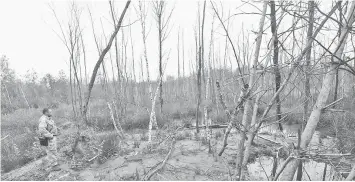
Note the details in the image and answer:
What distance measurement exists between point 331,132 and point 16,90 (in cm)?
3667

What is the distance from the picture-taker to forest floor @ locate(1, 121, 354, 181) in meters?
5.32

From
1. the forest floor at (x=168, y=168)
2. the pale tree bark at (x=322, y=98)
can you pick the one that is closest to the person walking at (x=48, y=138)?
the forest floor at (x=168, y=168)

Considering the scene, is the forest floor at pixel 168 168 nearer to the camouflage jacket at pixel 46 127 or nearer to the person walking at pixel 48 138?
the person walking at pixel 48 138

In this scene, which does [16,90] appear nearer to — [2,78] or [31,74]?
[31,74]

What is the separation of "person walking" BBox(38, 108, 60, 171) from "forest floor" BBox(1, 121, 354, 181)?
0.23m

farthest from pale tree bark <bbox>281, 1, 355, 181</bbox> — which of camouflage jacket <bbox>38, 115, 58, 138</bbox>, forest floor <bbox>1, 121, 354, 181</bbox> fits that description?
camouflage jacket <bbox>38, 115, 58, 138</bbox>

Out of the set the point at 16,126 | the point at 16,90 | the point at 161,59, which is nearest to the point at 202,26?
the point at 161,59

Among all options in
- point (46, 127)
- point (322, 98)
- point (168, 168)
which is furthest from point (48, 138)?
point (322, 98)

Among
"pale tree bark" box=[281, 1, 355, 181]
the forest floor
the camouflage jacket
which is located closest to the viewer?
"pale tree bark" box=[281, 1, 355, 181]

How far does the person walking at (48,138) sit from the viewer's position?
5787 mm

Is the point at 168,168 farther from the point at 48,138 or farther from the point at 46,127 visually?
the point at 46,127

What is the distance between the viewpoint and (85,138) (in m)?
7.39

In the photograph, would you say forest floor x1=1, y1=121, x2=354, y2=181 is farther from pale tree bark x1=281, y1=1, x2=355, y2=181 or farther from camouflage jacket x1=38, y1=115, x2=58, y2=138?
pale tree bark x1=281, y1=1, x2=355, y2=181

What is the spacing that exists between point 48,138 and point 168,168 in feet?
12.3
